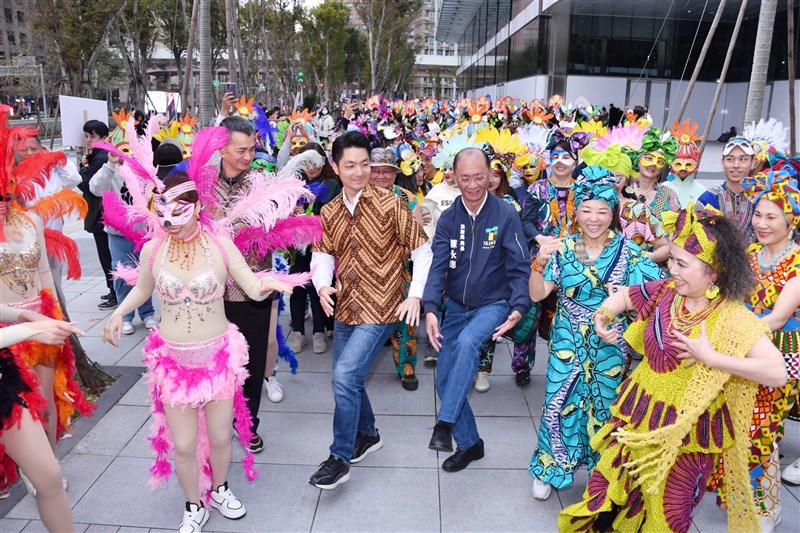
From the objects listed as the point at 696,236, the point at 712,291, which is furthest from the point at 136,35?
the point at 712,291

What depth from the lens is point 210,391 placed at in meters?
3.20

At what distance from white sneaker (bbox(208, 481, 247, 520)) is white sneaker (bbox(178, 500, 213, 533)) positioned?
115 millimetres

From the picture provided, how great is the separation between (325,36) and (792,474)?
43.5 metres

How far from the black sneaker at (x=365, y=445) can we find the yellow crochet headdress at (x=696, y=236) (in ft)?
7.62

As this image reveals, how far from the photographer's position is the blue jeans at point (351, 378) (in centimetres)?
360

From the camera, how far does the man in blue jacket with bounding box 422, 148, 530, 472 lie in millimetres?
3666

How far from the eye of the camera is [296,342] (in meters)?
6.10

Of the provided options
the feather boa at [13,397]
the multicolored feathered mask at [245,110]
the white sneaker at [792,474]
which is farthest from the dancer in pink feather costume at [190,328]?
the multicolored feathered mask at [245,110]

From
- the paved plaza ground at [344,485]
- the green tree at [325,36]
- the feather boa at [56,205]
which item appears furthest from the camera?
the green tree at [325,36]

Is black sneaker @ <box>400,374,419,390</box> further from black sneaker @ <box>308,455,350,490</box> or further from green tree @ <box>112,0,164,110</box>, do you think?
green tree @ <box>112,0,164,110</box>

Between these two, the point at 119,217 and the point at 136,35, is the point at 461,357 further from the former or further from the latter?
the point at 136,35

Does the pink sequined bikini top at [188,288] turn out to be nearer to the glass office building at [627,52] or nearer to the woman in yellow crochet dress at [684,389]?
the woman in yellow crochet dress at [684,389]

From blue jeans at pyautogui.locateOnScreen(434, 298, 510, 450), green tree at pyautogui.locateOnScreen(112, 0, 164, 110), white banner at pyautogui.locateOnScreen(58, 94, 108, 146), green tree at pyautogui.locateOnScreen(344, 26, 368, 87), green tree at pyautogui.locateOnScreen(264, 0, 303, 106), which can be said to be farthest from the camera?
green tree at pyautogui.locateOnScreen(344, 26, 368, 87)

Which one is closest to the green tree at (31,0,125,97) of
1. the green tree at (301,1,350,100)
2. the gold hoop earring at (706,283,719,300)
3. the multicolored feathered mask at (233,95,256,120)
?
the multicolored feathered mask at (233,95,256,120)
